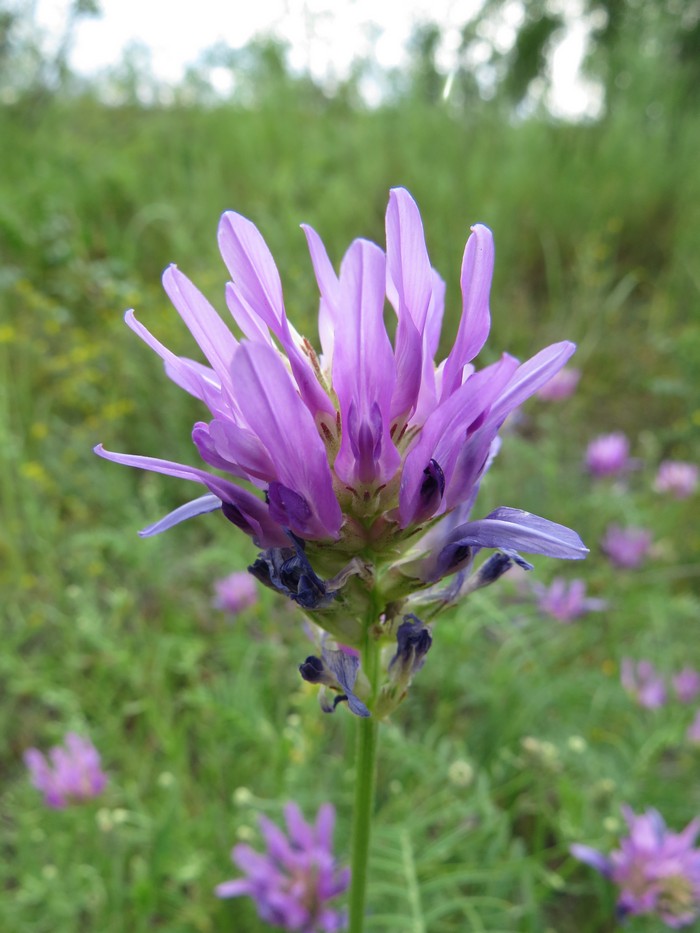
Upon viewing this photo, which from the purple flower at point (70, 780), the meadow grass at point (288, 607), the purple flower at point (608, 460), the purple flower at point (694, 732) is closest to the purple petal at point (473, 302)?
the meadow grass at point (288, 607)

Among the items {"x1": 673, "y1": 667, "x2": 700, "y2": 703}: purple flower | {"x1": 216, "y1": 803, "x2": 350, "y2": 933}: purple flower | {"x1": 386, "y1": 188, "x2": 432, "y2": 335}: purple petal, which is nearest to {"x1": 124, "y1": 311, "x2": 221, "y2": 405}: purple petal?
{"x1": 386, "y1": 188, "x2": 432, "y2": 335}: purple petal

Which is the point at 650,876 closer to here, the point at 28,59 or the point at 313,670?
the point at 313,670

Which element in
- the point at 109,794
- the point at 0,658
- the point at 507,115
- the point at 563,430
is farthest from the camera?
the point at 507,115

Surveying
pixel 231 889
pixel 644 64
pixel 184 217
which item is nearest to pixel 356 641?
pixel 231 889

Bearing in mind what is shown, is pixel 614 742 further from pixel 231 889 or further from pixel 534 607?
pixel 231 889

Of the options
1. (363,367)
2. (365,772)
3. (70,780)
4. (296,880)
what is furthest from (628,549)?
(363,367)

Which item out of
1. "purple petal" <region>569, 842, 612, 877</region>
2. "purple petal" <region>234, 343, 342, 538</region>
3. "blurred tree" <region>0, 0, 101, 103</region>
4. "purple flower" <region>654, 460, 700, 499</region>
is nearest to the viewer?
"purple petal" <region>234, 343, 342, 538</region>

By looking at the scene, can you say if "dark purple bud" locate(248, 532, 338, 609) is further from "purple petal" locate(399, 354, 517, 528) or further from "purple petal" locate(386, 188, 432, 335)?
"purple petal" locate(386, 188, 432, 335)
